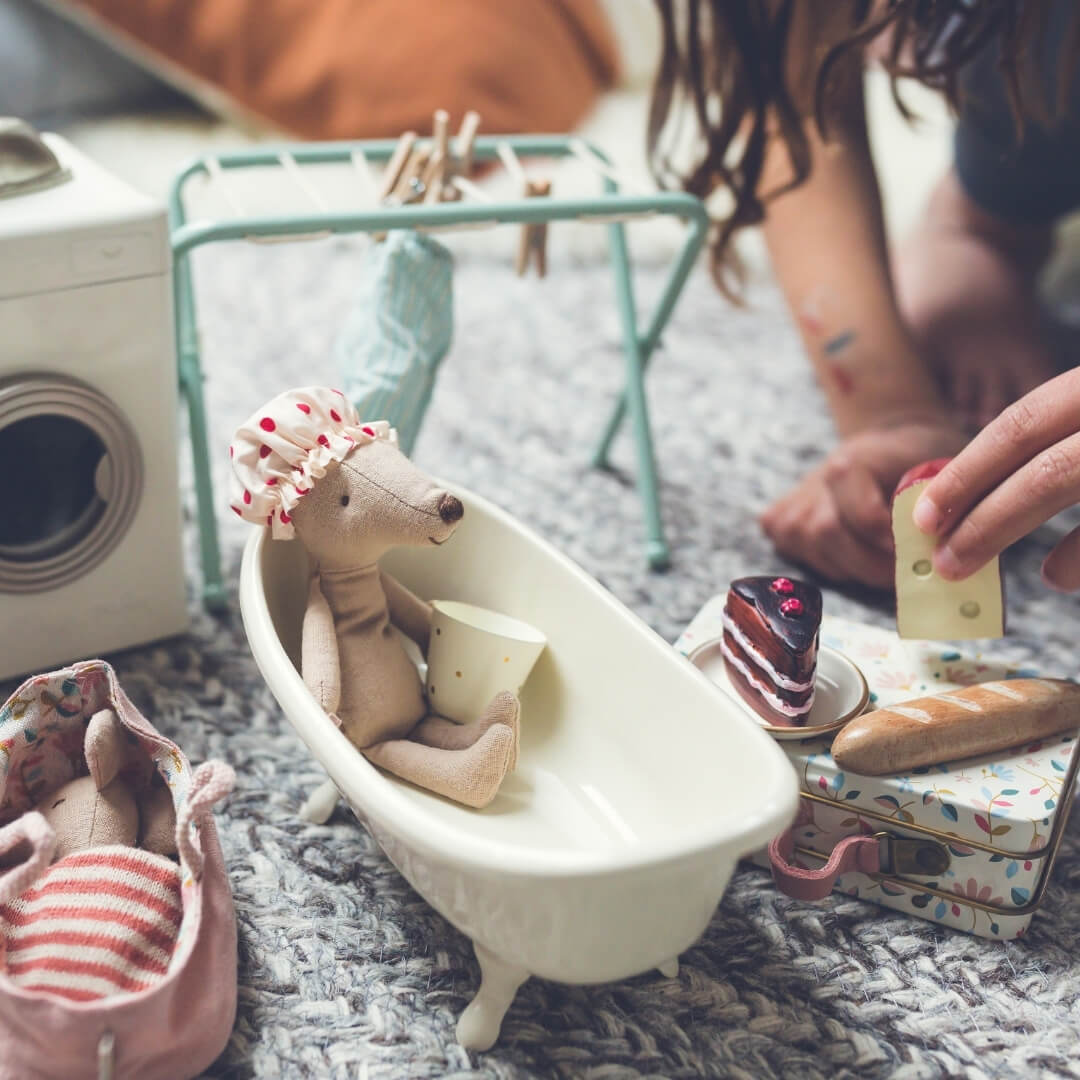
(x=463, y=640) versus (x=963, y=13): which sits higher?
(x=963, y=13)

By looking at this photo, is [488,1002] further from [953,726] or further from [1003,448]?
[1003,448]

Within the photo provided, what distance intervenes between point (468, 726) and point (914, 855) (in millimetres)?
309

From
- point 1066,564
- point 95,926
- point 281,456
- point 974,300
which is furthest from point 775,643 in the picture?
point 974,300

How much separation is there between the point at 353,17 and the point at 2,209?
1.10 meters

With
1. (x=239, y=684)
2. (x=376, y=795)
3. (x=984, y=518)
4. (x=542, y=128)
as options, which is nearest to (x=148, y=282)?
(x=239, y=684)

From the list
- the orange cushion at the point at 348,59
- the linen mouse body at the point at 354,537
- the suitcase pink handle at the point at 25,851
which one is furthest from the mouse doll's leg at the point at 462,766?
the orange cushion at the point at 348,59

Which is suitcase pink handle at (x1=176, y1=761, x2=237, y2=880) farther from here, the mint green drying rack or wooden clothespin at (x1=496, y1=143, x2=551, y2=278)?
wooden clothespin at (x1=496, y1=143, x2=551, y2=278)

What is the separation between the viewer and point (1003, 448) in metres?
0.81

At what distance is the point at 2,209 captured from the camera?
0.82m

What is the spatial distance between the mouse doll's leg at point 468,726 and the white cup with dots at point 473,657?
0.02 meters

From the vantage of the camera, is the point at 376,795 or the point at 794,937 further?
the point at 794,937

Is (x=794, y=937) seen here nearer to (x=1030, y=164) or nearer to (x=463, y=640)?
(x=463, y=640)

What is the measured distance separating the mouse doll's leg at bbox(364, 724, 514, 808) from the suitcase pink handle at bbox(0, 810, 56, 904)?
210mm

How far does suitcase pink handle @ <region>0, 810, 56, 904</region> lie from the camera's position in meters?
0.66
